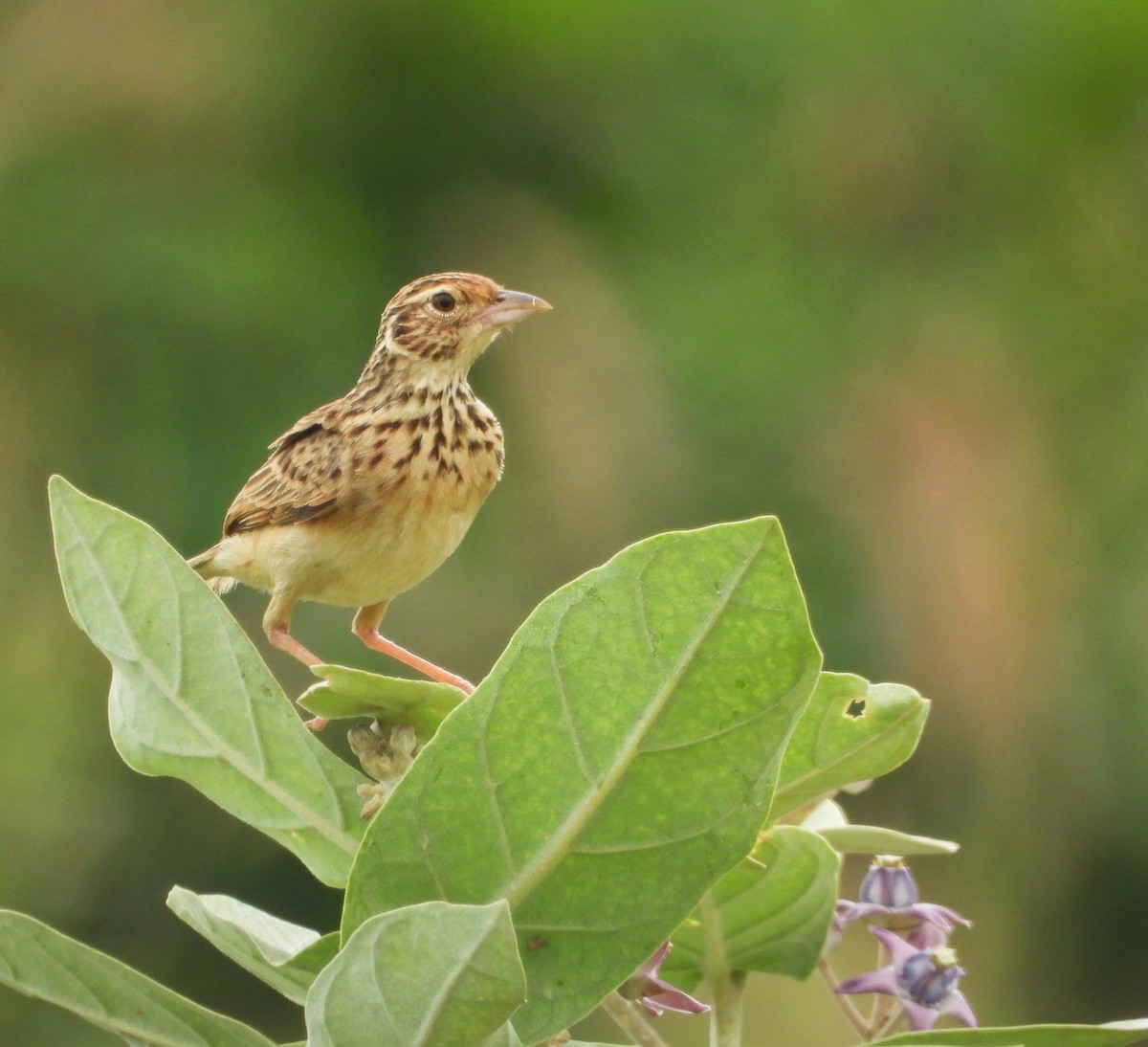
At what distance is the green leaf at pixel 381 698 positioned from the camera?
71.5 inches

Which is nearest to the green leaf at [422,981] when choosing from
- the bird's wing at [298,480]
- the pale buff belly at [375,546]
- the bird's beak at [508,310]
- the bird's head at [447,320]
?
the pale buff belly at [375,546]

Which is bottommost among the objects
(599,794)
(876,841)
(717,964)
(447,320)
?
(717,964)

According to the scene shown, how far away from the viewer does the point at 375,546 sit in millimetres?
3432

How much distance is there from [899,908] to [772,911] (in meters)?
0.22

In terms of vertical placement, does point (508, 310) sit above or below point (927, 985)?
above

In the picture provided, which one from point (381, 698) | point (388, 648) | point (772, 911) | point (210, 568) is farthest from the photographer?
point (210, 568)

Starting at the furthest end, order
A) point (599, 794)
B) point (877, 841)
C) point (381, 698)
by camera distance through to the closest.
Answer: point (877, 841), point (381, 698), point (599, 794)

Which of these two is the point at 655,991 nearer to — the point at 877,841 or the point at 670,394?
the point at 877,841

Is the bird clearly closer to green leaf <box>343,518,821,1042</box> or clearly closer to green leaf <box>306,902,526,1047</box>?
green leaf <box>343,518,821,1042</box>

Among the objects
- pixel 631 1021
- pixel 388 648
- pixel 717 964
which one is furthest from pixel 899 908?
pixel 388 648

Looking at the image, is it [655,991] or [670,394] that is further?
[670,394]

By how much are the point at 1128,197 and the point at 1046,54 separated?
1.31 m

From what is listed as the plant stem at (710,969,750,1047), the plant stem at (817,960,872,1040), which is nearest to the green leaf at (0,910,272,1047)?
the plant stem at (710,969,750,1047)

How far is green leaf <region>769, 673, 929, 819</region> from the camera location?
6.33ft
